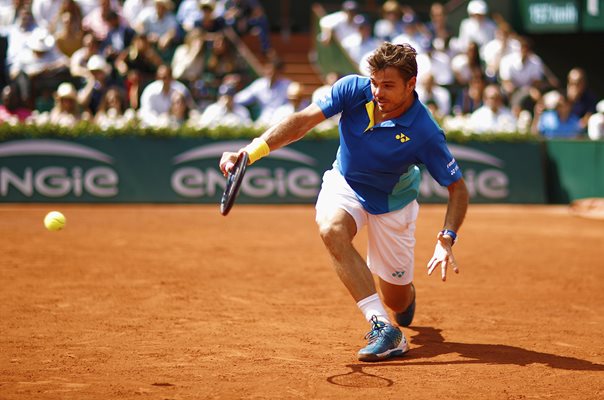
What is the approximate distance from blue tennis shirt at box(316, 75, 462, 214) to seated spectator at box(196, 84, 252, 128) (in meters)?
10.1

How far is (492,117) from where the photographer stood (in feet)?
57.4

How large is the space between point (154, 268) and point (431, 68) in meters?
10.1

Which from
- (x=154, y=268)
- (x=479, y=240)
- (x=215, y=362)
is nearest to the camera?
(x=215, y=362)

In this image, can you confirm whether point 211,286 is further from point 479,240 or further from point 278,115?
point 278,115

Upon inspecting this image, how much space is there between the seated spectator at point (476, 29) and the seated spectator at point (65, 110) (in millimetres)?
7984

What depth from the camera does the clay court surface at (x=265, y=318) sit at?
572 centimetres

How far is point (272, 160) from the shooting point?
55.1 feet

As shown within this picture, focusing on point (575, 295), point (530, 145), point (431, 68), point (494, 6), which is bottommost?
point (575, 295)

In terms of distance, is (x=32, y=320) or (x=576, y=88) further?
(x=576, y=88)

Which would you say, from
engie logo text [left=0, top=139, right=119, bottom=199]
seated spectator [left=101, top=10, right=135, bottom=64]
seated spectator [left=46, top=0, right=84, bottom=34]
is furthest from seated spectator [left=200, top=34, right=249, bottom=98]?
engie logo text [left=0, top=139, right=119, bottom=199]

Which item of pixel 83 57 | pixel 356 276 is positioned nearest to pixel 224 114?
pixel 83 57

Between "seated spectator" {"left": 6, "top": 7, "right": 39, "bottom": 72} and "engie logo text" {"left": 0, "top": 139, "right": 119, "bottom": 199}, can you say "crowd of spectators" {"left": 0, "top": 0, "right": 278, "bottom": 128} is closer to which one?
"seated spectator" {"left": 6, "top": 7, "right": 39, "bottom": 72}

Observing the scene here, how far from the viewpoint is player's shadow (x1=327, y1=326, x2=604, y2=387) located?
5.86 m

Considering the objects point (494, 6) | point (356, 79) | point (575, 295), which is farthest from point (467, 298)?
point (494, 6)
